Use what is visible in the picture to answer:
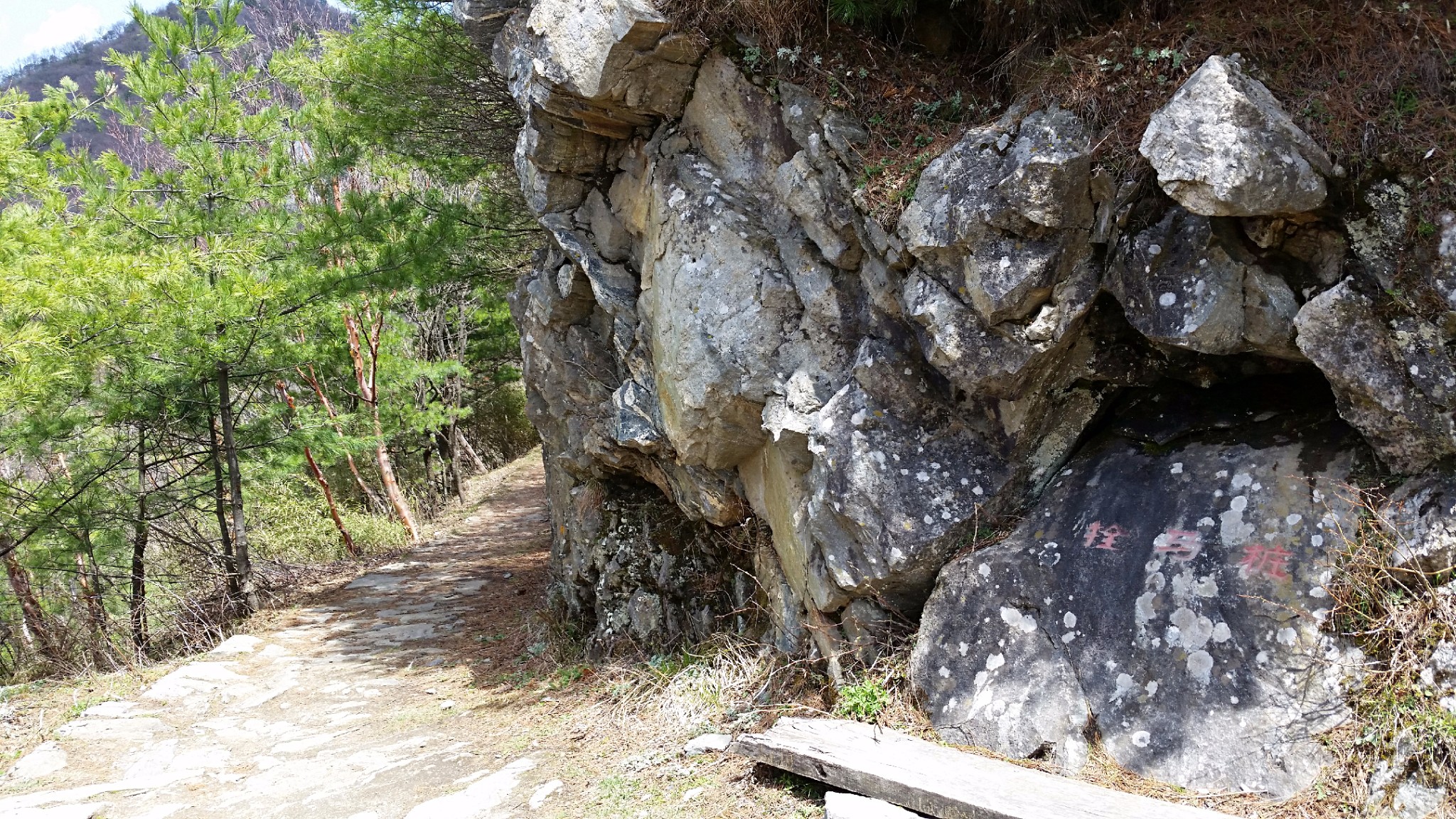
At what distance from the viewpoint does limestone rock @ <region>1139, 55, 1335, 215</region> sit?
3486 millimetres

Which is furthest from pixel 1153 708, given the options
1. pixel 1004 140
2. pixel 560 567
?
pixel 560 567

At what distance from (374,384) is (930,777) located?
11.1 metres

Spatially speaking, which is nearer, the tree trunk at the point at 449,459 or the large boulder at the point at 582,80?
the large boulder at the point at 582,80

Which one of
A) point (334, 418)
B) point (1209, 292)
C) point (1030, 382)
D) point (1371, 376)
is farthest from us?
point (334, 418)

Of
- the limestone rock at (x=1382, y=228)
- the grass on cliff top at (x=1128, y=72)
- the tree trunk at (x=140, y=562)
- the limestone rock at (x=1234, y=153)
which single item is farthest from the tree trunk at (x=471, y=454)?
the limestone rock at (x=1382, y=228)

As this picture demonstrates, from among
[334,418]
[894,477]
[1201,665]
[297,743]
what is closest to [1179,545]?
[1201,665]

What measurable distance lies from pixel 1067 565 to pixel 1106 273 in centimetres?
139

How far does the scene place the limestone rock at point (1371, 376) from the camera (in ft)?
11.2

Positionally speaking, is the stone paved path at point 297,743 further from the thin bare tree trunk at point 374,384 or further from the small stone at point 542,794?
the thin bare tree trunk at point 374,384

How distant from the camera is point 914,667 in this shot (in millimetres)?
4512

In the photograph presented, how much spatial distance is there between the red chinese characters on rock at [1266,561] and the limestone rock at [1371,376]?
0.53 meters

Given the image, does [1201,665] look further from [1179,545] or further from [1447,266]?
[1447,266]

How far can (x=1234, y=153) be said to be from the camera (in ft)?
11.4

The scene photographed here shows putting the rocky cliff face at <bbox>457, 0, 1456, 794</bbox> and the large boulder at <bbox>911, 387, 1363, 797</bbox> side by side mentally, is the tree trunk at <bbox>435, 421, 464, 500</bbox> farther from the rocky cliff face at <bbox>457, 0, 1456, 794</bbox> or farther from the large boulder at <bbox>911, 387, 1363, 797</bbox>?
the large boulder at <bbox>911, 387, 1363, 797</bbox>
